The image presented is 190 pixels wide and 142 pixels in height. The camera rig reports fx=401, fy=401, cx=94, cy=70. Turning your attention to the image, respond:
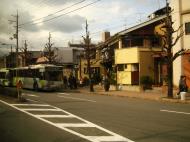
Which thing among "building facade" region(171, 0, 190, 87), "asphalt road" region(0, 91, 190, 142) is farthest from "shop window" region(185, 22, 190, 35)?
"asphalt road" region(0, 91, 190, 142)

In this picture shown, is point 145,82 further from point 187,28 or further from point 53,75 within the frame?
point 53,75

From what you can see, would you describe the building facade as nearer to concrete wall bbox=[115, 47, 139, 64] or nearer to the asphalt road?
concrete wall bbox=[115, 47, 139, 64]

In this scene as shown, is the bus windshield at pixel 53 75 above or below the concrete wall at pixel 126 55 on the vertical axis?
below

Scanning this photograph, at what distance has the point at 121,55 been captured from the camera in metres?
45.4

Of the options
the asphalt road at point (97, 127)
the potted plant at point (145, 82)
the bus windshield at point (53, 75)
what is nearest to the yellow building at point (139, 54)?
the potted plant at point (145, 82)

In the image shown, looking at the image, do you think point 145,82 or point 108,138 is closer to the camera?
point 108,138

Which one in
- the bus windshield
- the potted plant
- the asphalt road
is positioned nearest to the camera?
the asphalt road

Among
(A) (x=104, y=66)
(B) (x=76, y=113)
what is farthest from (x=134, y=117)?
(A) (x=104, y=66)

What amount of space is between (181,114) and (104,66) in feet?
129

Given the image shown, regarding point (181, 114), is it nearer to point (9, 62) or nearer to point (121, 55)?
point (121, 55)

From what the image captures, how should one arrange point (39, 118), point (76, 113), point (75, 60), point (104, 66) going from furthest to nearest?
1. point (75, 60)
2. point (104, 66)
3. point (76, 113)
4. point (39, 118)

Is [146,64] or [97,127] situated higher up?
[146,64]

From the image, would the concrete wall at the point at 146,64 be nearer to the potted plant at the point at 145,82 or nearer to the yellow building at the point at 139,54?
the yellow building at the point at 139,54

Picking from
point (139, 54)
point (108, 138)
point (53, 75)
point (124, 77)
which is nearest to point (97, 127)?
point (108, 138)
